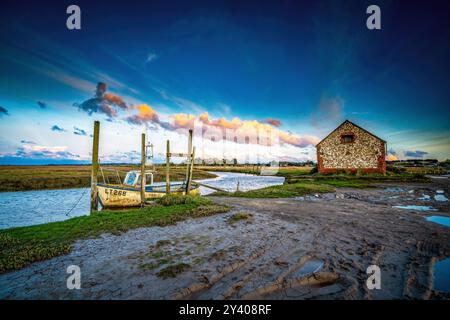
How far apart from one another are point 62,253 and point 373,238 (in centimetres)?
1003

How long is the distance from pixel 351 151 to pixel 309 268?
35531 millimetres

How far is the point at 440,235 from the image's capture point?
25.0 ft

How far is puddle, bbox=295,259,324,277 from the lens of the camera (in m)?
4.87

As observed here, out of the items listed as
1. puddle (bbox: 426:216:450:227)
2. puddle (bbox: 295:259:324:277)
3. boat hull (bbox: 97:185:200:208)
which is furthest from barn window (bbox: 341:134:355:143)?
puddle (bbox: 295:259:324:277)

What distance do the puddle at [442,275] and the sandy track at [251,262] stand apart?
0.48 ft

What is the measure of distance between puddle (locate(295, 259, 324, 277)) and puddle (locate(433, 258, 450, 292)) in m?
2.15

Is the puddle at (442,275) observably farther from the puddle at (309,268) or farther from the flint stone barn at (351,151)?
the flint stone barn at (351,151)

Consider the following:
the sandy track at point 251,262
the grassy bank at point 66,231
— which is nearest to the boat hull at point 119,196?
the grassy bank at point 66,231

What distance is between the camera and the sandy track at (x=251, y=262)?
4.22 meters

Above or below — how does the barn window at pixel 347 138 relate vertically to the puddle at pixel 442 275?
above

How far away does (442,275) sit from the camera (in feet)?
15.9
